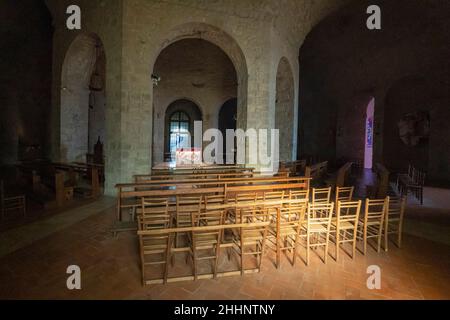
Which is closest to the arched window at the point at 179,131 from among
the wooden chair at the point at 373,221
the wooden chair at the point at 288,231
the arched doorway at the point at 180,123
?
the arched doorway at the point at 180,123

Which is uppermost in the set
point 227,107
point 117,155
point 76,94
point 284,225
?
point 227,107

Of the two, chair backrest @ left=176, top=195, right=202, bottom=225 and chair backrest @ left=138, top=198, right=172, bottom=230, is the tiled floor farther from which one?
chair backrest @ left=176, top=195, right=202, bottom=225

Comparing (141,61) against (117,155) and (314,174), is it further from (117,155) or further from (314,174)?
(314,174)

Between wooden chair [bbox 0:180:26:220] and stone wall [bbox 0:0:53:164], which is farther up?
stone wall [bbox 0:0:53:164]

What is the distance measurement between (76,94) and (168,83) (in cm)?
695

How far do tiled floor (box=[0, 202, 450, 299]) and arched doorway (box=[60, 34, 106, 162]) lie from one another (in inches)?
258

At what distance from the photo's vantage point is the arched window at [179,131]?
19.1 meters

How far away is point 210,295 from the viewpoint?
2.65 m

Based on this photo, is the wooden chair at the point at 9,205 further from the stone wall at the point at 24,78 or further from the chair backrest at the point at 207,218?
the stone wall at the point at 24,78

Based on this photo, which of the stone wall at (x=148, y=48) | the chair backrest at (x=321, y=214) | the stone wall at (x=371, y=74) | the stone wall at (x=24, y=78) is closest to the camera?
the chair backrest at (x=321, y=214)

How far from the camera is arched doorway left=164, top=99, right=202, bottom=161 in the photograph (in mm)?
18984

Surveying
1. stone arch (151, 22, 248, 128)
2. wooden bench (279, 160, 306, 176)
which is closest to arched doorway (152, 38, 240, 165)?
stone arch (151, 22, 248, 128)

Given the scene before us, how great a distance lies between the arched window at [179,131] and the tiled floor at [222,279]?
15.3m

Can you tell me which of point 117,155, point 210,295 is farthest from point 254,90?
point 210,295
